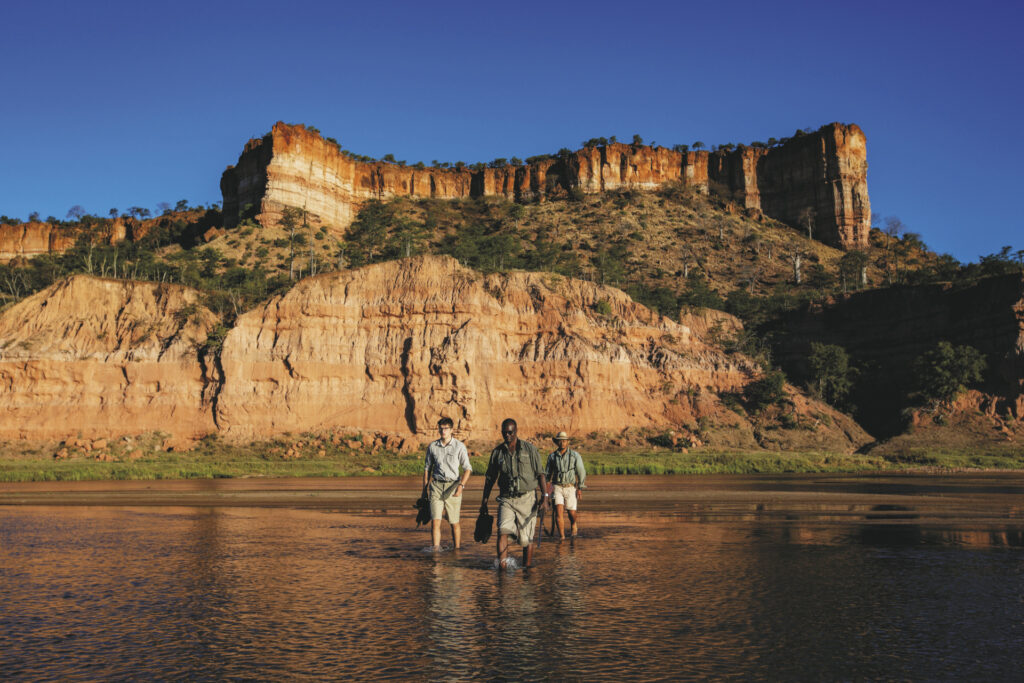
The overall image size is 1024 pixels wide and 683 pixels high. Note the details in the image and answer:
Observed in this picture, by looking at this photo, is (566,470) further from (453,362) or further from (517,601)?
(453,362)

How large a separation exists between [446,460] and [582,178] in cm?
10074

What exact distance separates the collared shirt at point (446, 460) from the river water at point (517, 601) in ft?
3.78

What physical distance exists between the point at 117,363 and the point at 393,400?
17.0 m

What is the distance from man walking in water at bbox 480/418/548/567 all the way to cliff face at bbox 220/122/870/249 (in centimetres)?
8553

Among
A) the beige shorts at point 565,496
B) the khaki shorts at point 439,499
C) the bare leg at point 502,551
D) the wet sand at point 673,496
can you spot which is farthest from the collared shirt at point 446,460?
the wet sand at point 673,496

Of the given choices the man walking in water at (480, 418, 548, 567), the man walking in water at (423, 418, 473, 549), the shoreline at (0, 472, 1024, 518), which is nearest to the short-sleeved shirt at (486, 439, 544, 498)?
the man walking in water at (480, 418, 548, 567)

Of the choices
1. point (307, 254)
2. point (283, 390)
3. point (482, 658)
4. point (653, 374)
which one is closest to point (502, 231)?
point (307, 254)

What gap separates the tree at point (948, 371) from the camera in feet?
169

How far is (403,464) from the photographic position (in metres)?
39.8

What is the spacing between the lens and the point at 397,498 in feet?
73.3

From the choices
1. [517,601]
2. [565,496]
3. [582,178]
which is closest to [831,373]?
[565,496]

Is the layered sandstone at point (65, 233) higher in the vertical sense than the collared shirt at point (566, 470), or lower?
higher

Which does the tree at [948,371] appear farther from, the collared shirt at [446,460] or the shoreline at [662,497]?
the collared shirt at [446,460]

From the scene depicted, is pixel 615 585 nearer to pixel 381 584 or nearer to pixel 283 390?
pixel 381 584
